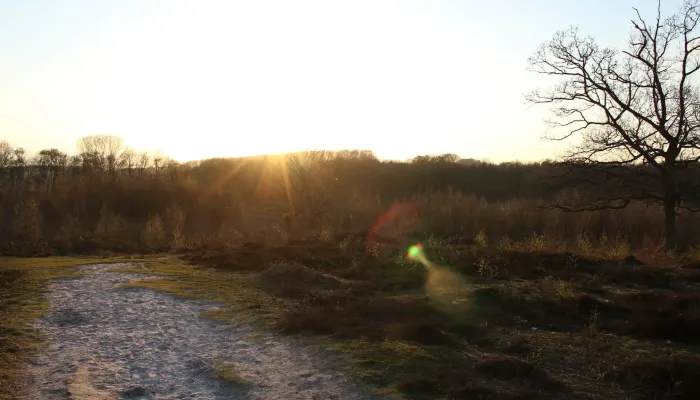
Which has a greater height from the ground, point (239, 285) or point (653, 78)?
point (653, 78)

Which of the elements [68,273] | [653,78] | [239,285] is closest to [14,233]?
[68,273]

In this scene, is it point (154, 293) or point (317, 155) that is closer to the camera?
point (154, 293)

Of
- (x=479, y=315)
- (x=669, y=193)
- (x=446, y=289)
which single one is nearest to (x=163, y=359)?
(x=479, y=315)

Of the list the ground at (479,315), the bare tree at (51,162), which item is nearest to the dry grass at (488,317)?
the ground at (479,315)

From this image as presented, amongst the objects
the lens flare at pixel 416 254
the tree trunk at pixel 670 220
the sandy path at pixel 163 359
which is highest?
the tree trunk at pixel 670 220

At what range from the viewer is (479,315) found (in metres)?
9.80

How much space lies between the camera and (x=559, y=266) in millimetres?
15133

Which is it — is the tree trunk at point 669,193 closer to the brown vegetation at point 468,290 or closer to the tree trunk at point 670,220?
the tree trunk at point 670,220

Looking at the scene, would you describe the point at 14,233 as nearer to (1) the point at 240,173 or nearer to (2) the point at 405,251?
(2) the point at 405,251

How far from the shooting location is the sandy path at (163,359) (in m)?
6.42

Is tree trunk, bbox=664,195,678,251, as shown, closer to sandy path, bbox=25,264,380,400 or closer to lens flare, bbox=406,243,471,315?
lens flare, bbox=406,243,471,315

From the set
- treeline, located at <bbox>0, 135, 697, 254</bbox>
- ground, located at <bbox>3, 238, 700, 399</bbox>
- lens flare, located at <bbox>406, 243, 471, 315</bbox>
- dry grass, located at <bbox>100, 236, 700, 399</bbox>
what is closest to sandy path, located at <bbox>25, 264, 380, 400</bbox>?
ground, located at <bbox>3, 238, 700, 399</bbox>

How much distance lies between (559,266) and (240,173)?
174 feet

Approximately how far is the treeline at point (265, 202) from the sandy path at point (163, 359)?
13.9 metres
